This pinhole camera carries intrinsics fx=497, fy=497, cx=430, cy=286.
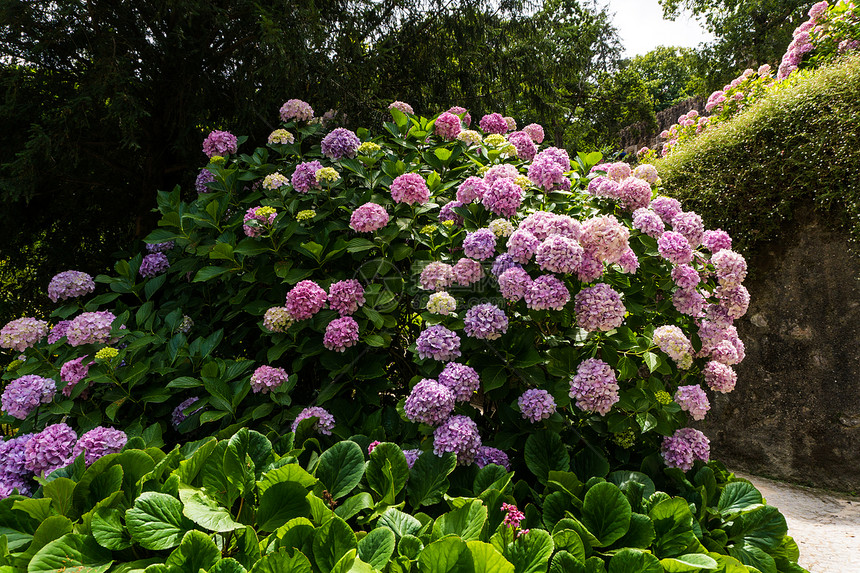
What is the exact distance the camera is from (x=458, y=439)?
5.29ft

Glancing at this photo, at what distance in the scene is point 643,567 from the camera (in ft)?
3.78

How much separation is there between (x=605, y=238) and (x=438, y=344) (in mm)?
705

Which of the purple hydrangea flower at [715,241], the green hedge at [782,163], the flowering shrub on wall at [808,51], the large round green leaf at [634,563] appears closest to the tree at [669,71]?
the flowering shrub on wall at [808,51]

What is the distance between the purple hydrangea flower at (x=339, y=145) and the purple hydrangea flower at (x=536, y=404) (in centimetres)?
152

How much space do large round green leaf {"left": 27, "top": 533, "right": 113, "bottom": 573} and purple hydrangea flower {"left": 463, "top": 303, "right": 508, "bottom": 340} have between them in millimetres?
1197

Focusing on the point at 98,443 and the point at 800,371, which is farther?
the point at 800,371

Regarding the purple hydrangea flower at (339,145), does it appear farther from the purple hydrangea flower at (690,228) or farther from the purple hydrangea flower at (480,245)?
the purple hydrangea flower at (690,228)

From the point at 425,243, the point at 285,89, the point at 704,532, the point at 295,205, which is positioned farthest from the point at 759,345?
the point at 285,89

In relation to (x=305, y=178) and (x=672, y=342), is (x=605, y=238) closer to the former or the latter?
(x=672, y=342)

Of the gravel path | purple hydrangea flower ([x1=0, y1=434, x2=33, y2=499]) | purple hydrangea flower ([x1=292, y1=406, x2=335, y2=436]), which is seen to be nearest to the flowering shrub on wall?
the gravel path

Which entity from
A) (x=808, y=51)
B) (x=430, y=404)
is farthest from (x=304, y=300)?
(x=808, y=51)

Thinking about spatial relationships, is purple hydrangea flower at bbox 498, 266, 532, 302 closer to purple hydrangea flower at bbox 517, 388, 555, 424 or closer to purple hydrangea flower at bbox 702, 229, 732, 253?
purple hydrangea flower at bbox 517, 388, 555, 424

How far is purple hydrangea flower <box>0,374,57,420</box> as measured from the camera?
1982mm

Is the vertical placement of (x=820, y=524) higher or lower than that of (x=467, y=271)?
lower
